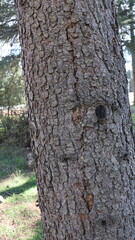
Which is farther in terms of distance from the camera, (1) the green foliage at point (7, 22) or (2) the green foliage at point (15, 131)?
(2) the green foliage at point (15, 131)

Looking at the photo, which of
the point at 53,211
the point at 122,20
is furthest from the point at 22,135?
the point at 53,211

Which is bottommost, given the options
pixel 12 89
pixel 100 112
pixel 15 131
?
pixel 15 131

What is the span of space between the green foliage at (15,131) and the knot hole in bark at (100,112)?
719 centimetres

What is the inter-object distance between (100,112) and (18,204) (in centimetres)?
353

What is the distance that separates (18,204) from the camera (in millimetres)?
4227

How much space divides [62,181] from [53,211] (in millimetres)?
189

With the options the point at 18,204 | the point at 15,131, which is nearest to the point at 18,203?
the point at 18,204

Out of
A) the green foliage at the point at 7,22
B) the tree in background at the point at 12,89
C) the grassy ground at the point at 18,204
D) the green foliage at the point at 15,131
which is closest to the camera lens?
the grassy ground at the point at 18,204

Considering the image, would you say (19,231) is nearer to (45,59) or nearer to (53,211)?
(53,211)

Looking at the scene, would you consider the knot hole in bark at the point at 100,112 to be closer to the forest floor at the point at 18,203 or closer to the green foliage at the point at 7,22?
the forest floor at the point at 18,203

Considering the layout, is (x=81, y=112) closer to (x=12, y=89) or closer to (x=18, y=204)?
(x=18, y=204)

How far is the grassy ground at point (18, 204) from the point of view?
3.39 meters

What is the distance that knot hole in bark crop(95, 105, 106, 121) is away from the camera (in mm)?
1154

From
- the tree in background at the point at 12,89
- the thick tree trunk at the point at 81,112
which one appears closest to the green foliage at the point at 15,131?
the tree in background at the point at 12,89
